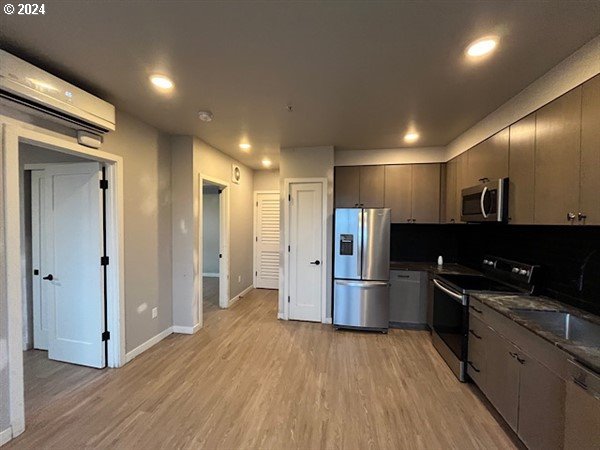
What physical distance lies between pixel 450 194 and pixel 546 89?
1.87 metres

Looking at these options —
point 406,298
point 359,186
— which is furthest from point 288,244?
point 406,298

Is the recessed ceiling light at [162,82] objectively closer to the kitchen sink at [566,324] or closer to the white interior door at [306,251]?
the white interior door at [306,251]

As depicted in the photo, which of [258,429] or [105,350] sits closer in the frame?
[258,429]

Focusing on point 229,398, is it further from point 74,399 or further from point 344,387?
point 74,399

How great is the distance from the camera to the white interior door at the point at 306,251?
13.6ft

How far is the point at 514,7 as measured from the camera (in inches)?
55.3

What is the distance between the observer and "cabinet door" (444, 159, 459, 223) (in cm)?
365

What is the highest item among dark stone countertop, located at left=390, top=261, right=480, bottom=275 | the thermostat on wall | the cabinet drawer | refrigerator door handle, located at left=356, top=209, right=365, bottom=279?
the thermostat on wall

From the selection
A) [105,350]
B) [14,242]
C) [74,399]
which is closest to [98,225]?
[14,242]

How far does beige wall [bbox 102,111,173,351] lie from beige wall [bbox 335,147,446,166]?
102 inches

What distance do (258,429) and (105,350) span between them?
1918 millimetres

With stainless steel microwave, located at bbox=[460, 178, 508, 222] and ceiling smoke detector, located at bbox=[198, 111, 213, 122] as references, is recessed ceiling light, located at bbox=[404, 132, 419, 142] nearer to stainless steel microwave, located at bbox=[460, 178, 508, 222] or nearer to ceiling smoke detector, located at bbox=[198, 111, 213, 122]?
stainless steel microwave, located at bbox=[460, 178, 508, 222]

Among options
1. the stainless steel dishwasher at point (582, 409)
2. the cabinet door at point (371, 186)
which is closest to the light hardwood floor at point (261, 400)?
the stainless steel dishwasher at point (582, 409)

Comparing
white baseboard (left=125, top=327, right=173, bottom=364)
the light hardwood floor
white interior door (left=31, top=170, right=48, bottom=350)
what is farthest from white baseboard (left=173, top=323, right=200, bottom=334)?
white interior door (left=31, top=170, right=48, bottom=350)
